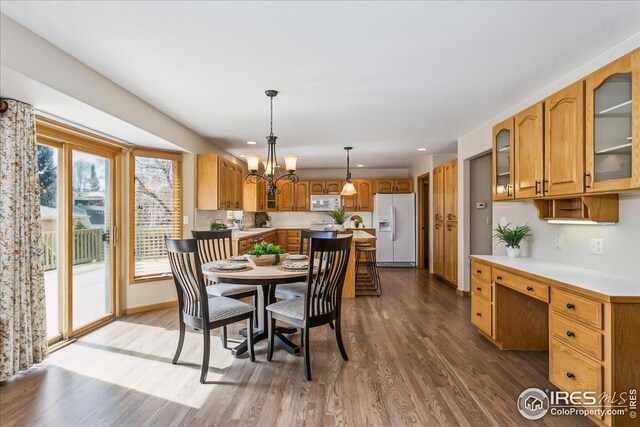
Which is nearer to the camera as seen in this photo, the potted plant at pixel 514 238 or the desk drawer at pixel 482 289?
the desk drawer at pixel 482 289

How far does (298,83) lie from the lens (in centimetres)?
280

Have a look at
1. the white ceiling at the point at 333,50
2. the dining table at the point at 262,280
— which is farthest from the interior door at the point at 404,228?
the dining table at the point at 262,280

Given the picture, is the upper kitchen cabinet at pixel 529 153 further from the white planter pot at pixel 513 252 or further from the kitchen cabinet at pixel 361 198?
the kitchen cabinet at pixel 361 198

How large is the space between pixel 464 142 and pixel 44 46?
479 cm

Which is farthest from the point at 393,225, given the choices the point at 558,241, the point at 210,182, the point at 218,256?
the point at 218,256

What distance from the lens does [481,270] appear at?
10.3ft

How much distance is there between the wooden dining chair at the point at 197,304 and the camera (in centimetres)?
236

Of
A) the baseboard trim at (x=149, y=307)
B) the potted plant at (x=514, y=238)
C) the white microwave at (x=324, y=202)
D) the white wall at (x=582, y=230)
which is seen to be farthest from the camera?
the white microwave at (x=324, y=202)

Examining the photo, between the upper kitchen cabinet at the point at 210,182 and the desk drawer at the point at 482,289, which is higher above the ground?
the upper kitchen cabinet at the point at 210,182

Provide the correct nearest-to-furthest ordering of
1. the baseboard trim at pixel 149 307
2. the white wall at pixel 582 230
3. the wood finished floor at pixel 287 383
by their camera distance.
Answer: the wood finished floor at pixel 287 383
the white wall at pixel 582 230
the baseboard trim at pixel 149 307

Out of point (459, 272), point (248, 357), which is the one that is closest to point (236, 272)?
point (248, 357)

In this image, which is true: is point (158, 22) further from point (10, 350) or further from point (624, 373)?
point (624, 373)

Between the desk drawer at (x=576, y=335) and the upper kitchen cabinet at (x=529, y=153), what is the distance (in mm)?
1052

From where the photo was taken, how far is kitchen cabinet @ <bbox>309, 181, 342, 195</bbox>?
7844 millimetres
